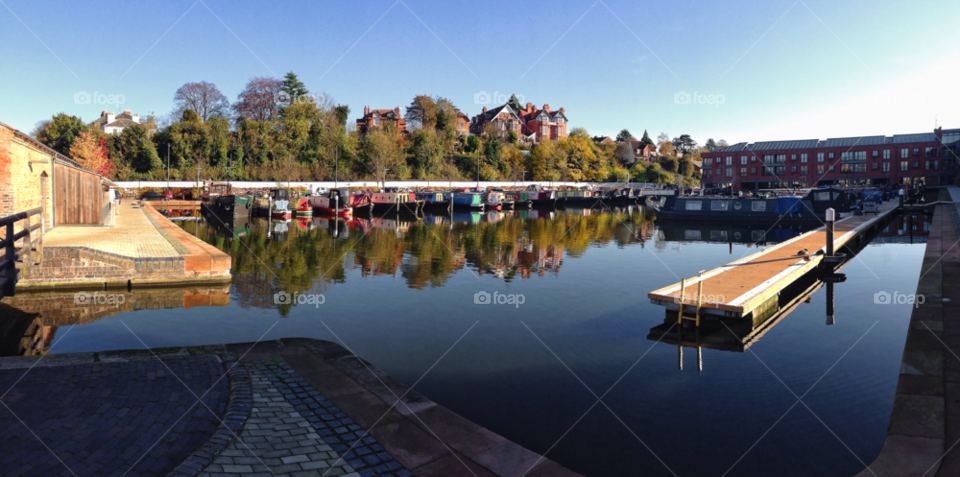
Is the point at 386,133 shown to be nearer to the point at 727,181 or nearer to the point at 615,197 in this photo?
the point at 615,197

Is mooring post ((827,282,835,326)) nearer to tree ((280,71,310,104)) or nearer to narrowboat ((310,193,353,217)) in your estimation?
narrowboat ((310,193,353,217))

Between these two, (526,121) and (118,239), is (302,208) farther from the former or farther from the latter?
(526,121)

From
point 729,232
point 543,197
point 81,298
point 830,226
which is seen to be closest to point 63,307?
point 81,298

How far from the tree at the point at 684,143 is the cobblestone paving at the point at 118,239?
12993cm

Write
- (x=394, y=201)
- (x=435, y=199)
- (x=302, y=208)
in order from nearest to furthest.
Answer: (x=302, y=208) → (x=394, y=201) → (x=435, y=199)

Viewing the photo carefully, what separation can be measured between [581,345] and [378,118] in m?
77.5

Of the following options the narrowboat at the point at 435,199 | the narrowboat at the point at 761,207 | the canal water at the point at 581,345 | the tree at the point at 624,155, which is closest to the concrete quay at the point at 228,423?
the canal water at the point at 581,345

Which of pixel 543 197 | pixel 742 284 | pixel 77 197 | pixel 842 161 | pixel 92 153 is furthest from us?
pixel 842 161

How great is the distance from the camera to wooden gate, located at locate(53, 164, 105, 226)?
2181 centimetres

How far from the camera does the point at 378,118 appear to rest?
8362 centimetres

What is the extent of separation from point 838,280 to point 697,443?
14154 millimetres

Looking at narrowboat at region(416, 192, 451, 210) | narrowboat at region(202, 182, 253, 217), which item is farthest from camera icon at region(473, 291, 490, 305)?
narrowboat at region(416, 192, 451, 210)

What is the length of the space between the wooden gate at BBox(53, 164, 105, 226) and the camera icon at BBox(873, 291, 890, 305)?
26575mm

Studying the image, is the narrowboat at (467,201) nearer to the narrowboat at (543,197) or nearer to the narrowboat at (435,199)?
the narrowboat at (435,199)
